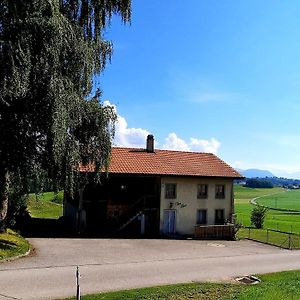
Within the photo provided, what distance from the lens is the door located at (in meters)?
36.9

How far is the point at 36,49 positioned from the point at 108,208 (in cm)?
1995

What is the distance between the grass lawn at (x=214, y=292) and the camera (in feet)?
48.5

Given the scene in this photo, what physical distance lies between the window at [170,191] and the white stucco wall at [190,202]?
255 millimetres

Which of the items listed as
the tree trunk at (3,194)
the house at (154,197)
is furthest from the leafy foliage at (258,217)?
the tree trunk at (3,194)

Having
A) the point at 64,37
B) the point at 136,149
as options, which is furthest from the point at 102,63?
the point at 136,149

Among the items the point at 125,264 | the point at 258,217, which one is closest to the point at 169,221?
the point at 125,264

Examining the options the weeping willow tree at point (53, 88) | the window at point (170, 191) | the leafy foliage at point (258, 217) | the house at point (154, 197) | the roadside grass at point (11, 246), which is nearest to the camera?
the weeping willow tree at point (53, 88)

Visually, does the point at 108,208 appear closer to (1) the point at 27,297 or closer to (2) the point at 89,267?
(2) the point at 89,267

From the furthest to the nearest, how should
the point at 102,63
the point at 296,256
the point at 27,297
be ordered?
the point at 296,256, the point at 102,63, the point at 27,297

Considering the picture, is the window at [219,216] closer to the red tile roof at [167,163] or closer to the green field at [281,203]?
the red tile roof at [167,163]

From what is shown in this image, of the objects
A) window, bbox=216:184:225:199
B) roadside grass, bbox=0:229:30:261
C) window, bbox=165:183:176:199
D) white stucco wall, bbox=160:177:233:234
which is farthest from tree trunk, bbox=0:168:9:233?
window, bbox=216:184:225:199

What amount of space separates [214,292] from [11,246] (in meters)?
11.8

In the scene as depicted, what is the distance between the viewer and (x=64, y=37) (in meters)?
18.8

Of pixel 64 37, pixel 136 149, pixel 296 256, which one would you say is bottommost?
pixel 296 256
